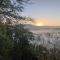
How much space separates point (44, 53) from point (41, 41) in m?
0.19

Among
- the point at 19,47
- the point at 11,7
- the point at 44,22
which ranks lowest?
the point at 19,47

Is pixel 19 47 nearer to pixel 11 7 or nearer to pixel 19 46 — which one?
pixel 19 46

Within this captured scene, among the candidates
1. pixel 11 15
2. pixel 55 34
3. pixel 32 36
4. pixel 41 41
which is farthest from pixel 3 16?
pixel 55 34

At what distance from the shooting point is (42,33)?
6.97ft

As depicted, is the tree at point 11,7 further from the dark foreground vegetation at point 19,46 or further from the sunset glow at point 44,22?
the sunset glow at point 44,22

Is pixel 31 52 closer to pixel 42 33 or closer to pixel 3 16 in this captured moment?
pixel 42 33

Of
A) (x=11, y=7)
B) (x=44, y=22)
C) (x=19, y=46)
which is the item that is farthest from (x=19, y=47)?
(x=11, y=7)

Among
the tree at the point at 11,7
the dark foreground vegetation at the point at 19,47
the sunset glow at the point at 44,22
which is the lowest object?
the dark foreground vegetation at the point at 19,47

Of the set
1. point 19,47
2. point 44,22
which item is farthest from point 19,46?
point 44,22

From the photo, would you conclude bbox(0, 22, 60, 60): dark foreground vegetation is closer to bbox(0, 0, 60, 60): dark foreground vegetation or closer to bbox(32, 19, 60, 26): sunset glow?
bbox(0, 0, 60, 60): dark foreground vegetation

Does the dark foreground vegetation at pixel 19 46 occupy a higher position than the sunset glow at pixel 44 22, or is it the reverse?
the sunset glow at pixel 44 22

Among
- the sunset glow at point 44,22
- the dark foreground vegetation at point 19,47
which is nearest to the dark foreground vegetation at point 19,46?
the dark foreground vegetation at point 19,47

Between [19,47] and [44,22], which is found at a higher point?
[44,22]

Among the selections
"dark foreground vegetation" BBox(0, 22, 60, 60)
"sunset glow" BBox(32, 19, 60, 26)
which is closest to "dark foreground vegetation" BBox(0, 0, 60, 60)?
"dark foreground vegetation" BBox(0, 22, 60, 60)
